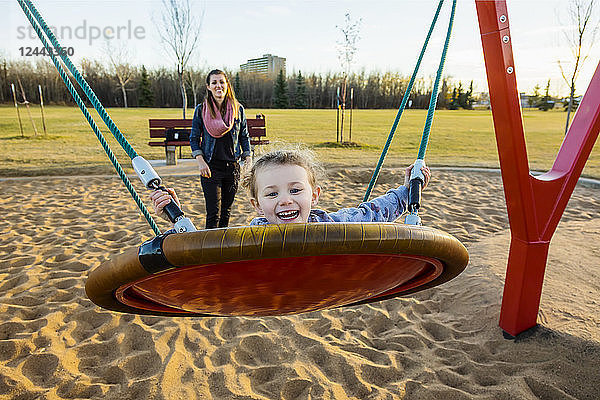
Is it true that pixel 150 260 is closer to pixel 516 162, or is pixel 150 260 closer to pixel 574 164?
pixel 516 162

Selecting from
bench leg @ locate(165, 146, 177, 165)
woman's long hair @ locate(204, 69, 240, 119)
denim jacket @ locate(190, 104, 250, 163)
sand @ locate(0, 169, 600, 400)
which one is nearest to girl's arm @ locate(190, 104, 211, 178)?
denim jacket @ locate(190, 104, 250, 163)

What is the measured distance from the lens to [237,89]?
129ft

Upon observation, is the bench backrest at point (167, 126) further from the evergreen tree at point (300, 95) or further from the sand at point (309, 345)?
the evergreen tree at point (300, 95)

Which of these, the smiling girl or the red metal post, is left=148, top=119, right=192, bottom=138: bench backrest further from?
the smiling girl

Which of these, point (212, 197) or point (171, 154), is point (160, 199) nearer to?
point (212, 197)

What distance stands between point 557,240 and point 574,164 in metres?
2.44

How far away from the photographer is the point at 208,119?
370 cm

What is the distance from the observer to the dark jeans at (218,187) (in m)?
3.78

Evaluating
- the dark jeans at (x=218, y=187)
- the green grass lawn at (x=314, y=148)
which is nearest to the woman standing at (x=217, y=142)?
the dark jeans at (x=218, y=187)

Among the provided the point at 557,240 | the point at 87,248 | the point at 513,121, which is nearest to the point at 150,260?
the point at 513,121

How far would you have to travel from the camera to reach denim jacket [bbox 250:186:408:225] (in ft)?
6.60

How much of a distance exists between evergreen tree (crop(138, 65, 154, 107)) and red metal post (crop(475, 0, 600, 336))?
1577 inches

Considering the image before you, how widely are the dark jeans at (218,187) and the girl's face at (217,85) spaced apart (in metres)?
0.57

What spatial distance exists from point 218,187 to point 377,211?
203cm
